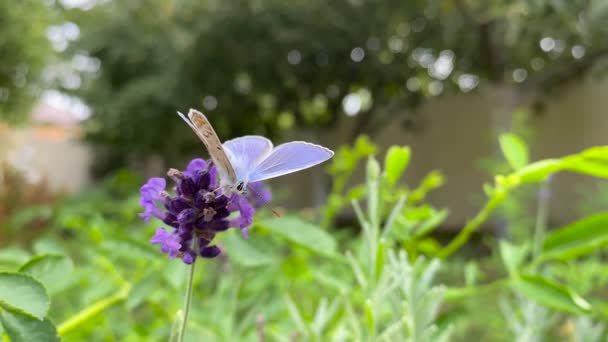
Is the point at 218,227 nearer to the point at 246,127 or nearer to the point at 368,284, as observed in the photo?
the point at 368,284

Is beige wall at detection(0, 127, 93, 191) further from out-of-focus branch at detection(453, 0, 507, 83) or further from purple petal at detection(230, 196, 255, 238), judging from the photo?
purple petal at detection(230, 196, 255, 238)

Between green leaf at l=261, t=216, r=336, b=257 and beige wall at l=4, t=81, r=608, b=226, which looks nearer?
green leaf at l=261, t=216, r=336, b=257

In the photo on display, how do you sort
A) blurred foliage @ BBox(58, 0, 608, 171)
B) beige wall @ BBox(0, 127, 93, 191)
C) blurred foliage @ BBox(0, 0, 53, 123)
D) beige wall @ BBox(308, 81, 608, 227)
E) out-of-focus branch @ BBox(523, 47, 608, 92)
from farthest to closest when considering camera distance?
beige wall @ BBox(0, 127, 93, 191), beige wall @ BBox(308, 81, 608, 227), blurred foliage @ BBox(58, 0, 608, 171), out-of-focus branch @ BBox(523, 47, 608, 92), blurred foliage @ BBox(0, 0, 53, 123)

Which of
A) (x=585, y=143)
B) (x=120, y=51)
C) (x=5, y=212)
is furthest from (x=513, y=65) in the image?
(x=5, y=212)

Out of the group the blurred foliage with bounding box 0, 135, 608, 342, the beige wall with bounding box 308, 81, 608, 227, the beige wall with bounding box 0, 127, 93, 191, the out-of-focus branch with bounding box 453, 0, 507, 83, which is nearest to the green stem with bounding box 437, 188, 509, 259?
the blurred foliage with bounding box 0, 135, 608, 342

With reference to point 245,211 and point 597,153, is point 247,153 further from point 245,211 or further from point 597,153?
point 597,153

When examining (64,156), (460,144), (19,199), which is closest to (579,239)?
(19,199)
